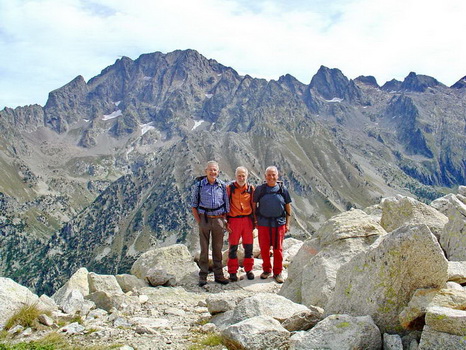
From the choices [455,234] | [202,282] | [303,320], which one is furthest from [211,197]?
[455,234]

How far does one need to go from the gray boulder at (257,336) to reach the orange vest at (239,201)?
7481 millimetres

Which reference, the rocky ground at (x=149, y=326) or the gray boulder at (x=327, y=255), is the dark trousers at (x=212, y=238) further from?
the gray boulder at (x=327, y=255)

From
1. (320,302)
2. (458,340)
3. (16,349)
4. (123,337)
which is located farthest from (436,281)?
(16,349)

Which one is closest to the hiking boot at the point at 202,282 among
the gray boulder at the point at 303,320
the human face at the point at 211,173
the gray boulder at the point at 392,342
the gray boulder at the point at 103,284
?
the gray boulder at the point at 103,284

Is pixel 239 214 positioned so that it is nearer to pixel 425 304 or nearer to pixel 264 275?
pixel 264 275

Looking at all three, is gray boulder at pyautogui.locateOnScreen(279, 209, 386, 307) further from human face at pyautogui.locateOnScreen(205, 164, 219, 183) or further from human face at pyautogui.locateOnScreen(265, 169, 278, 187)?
human face at pyautogui.locateOnScreen(205, 164, 219, 183)

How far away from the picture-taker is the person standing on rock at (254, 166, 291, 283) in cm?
1412

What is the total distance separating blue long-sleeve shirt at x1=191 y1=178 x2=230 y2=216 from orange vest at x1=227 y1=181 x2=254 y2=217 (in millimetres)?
335

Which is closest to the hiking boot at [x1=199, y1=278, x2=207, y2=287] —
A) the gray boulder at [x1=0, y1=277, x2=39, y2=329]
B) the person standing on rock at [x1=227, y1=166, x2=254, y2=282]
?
the person standing on rock at [x1=227, y1=166, x2=254, y2=282]

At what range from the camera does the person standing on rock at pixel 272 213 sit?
46.3 ft

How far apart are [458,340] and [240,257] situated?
13.0 m

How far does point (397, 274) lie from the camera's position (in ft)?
23.3

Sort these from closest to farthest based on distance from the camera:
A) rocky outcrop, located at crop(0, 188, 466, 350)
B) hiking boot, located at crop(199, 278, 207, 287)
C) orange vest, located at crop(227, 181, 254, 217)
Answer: rocky outcrop, located at crop(0, 188, 466, 350) → orange vest, located at crop(227, 181, 254, 217) → hiking boot, located at crop(199, 278, 207, 287)

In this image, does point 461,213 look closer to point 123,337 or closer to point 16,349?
point 123,337
